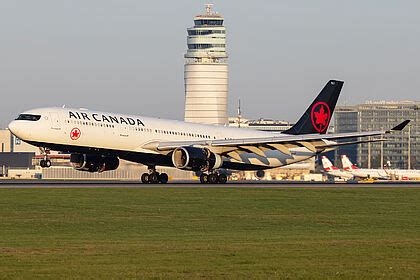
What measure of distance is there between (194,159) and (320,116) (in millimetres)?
17278

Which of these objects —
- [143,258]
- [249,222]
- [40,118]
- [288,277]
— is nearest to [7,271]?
[143,258]

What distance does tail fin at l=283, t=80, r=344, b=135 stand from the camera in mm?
87000

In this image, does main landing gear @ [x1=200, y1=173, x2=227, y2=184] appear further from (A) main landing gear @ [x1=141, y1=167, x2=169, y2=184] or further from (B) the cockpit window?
(B) the cockpit window

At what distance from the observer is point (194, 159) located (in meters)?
74.7

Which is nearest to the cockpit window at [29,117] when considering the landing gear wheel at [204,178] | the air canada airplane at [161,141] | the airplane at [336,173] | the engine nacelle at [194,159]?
the air canada airplane at [161,141]

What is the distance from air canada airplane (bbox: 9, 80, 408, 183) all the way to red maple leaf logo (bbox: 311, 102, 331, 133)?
9 centimetres

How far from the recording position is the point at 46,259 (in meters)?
27.4

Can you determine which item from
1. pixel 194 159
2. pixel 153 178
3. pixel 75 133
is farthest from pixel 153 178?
pixel 75 133

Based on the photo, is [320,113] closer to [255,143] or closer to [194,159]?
[255,143]

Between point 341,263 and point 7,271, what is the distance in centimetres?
883

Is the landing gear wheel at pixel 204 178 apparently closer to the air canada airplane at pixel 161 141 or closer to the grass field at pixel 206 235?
the air canada airplane at pixel 161 141

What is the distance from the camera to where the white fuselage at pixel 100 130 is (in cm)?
7169

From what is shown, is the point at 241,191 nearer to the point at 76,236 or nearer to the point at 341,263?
the point at 76,236

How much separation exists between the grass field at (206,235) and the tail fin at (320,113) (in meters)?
25.0
